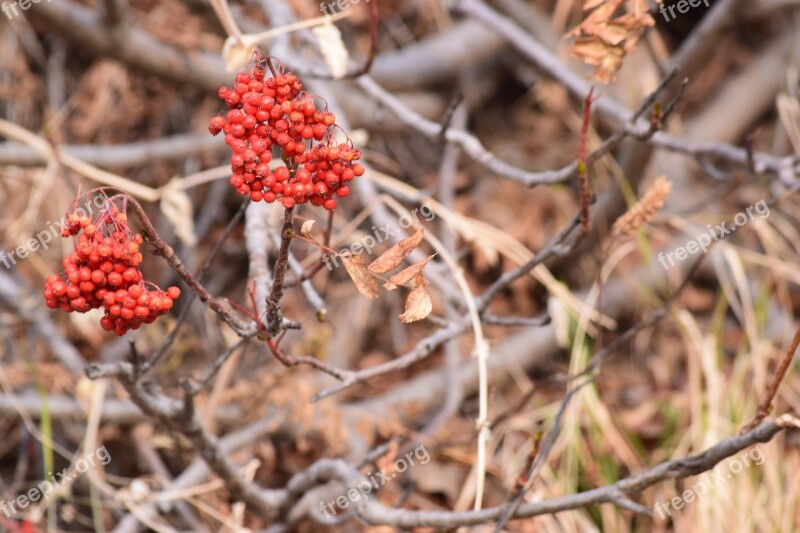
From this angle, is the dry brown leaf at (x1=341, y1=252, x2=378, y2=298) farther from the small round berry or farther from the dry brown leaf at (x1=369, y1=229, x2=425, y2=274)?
the small round berry

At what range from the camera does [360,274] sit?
1.06 meters

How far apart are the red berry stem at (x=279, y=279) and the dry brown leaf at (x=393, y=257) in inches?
4.7

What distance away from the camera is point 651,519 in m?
2.25

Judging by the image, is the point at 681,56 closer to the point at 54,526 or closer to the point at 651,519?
the point at 651,519

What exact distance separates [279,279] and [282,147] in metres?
0.20

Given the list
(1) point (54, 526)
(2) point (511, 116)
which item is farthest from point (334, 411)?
(2) point (511, 116)

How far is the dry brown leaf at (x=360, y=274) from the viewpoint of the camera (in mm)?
1054

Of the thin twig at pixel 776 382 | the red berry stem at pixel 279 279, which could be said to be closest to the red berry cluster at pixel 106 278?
the red berry stem at pixel 279 279

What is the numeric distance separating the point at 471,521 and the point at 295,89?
0.81 meters

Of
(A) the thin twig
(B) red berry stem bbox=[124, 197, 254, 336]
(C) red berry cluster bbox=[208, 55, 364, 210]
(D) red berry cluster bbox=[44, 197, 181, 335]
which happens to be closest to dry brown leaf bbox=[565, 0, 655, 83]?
(A) the thin twig

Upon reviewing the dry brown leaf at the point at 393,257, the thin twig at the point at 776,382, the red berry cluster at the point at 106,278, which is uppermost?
the red berry cluster at the point at 106,278

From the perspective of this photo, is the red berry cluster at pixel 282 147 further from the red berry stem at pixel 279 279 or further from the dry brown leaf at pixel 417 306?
the dry brown leaf at pixel 417 306

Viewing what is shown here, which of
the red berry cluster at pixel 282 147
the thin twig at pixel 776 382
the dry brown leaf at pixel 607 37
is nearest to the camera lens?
the red berry cluster at pixel 282 147

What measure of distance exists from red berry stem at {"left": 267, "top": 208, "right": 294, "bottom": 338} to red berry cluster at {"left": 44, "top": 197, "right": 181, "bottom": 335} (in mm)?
139
